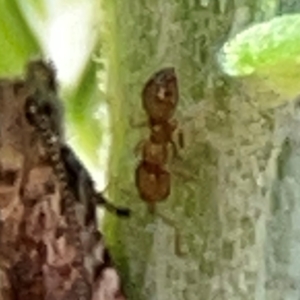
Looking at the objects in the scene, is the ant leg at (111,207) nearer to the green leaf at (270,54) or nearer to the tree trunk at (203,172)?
the tree trunk at (203,172)

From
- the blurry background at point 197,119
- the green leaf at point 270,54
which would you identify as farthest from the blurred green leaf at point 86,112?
the green leaf at point 270,54

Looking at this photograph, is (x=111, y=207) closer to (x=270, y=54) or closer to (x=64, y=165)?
(x=64, y=165)

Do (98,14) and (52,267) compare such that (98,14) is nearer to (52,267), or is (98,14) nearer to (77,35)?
(77,35)

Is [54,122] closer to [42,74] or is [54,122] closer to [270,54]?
[42,74]

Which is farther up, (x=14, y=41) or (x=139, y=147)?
(x=14, y=41)

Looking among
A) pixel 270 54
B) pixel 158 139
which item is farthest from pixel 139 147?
pixel 270 54

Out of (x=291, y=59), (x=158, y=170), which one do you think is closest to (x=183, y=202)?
(x=158, y=170)

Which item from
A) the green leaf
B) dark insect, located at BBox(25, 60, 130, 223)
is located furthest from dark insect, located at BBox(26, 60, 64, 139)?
the green leaf
